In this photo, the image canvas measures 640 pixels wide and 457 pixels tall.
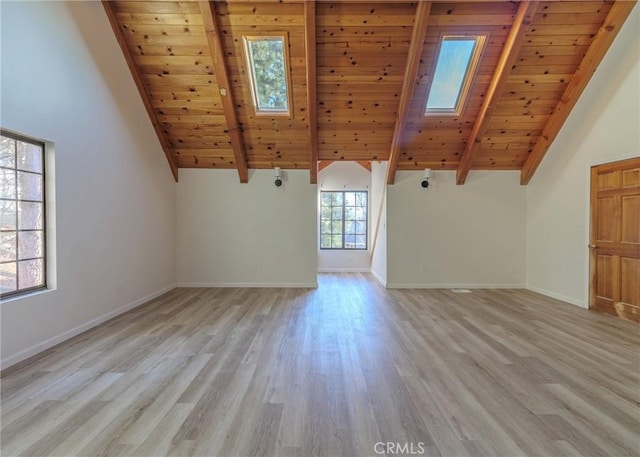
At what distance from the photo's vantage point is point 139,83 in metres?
4.09

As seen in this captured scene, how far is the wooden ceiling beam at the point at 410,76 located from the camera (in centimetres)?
326

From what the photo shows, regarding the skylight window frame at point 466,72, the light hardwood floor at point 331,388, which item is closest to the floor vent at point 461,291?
the light hardwood floor at point 331,388

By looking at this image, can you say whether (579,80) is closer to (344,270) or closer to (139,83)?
(344,270)

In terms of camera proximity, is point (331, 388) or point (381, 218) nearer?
point (331, 388)

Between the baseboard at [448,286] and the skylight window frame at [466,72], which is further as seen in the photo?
the baseboard at [448,286]

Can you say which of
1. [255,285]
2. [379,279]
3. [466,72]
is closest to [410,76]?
[466,72]

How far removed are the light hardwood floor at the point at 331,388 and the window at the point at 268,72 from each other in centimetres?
306

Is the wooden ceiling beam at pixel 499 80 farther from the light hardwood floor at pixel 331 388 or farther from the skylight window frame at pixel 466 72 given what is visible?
the light hardwood floor at pixel 331 388

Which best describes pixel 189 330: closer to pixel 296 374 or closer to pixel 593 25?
pixel 296 374

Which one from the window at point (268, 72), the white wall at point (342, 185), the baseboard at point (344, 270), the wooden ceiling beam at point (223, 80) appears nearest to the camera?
the wooden ceiling beam at point (223, 80)

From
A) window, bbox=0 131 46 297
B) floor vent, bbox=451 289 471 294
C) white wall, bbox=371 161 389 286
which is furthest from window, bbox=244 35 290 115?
floor vent, bbox=451 289 471 294

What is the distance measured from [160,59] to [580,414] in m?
5.43

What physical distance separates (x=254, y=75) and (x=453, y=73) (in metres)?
2.75

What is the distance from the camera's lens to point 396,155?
4.89 m
